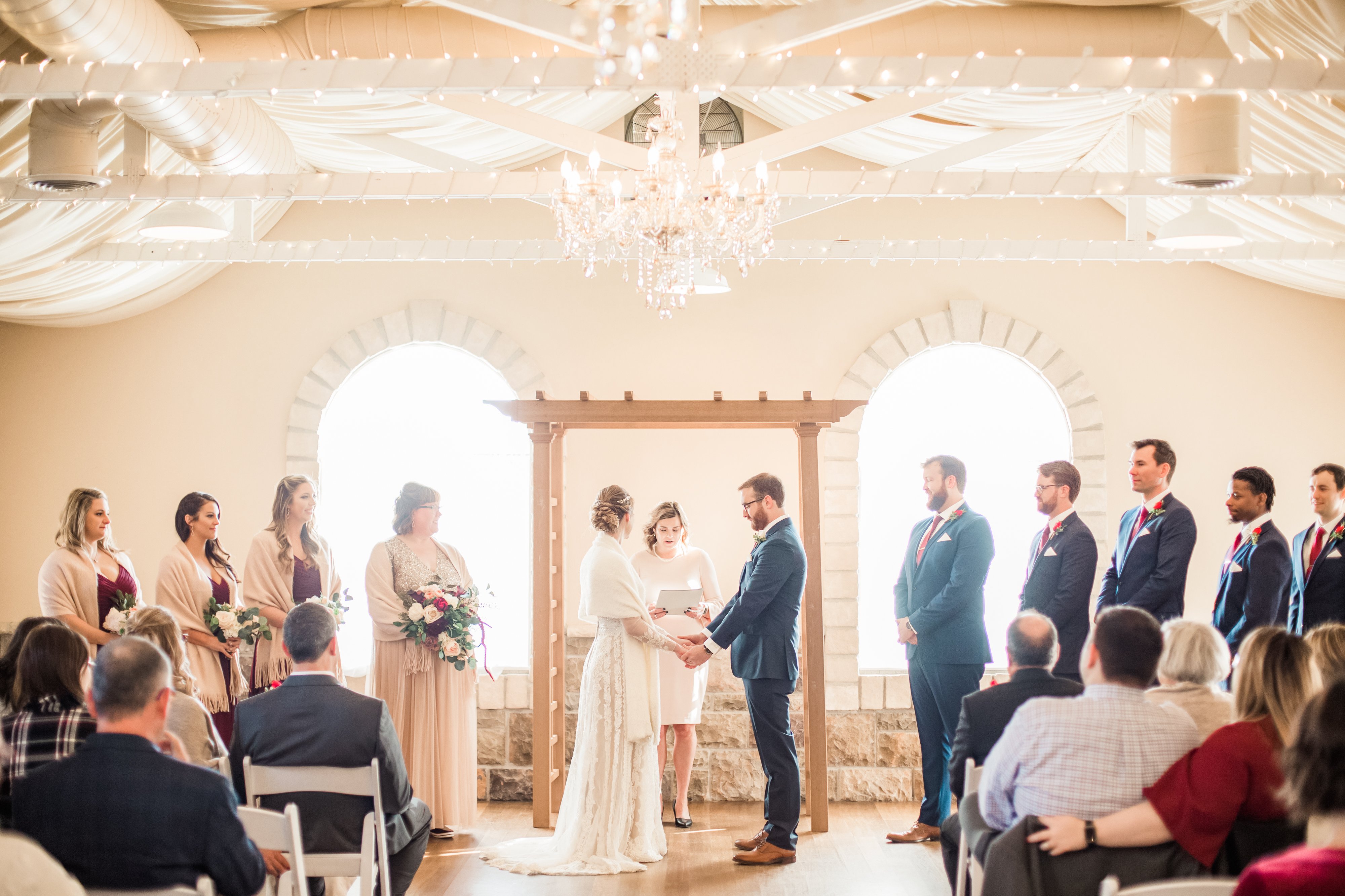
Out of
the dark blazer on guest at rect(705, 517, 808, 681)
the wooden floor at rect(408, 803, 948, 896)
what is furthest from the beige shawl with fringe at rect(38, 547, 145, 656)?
the dark blazer on guest at rect(705, 517, 808, 681)

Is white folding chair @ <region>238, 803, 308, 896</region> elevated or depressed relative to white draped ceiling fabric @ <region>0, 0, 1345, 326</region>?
depressed

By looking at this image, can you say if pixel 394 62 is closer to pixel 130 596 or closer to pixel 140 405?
pixel 130 596

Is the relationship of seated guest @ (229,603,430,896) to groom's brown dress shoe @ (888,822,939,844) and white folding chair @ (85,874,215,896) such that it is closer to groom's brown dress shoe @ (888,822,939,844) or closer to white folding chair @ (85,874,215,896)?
white folding chair @ (85,874,215,896)

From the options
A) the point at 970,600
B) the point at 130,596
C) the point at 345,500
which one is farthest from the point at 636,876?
the point at 345,500

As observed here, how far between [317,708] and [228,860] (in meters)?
0.96

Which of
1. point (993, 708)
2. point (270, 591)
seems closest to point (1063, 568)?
point (993, 708)

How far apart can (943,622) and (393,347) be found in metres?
4.23

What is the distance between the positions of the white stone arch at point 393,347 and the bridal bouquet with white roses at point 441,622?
241cm

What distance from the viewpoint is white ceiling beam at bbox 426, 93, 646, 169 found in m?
A: 5.34

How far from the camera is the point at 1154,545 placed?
16.8 feet

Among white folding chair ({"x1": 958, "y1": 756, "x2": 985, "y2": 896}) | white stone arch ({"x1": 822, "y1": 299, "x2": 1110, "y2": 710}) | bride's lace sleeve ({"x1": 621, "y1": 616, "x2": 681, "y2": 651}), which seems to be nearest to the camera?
white folding chair ({"x1": 958, "y1": 756, "x2": 985, "y2": 896})

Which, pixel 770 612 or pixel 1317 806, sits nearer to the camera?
pixel 1317 806

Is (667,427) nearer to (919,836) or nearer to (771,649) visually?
(771,649)

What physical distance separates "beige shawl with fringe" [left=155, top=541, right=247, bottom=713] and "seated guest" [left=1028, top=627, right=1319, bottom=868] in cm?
386
